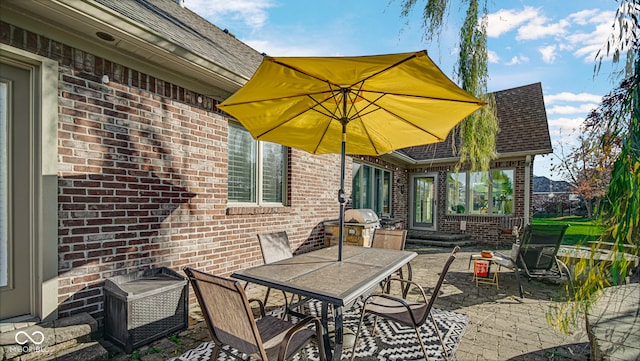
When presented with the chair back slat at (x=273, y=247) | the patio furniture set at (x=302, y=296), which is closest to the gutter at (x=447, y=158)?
the chair back slat at (x=273, y=247)

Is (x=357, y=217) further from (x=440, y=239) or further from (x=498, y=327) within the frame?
(x=440, y=239)

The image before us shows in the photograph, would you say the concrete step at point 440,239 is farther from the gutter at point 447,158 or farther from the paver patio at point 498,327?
the paver patio at point 498,327

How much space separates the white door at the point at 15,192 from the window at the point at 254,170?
2320 millimetres

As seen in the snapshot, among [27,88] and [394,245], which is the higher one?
[27,88]

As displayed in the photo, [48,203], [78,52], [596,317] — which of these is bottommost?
[596,317]

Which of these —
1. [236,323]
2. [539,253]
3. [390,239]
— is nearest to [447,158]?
[539,253]

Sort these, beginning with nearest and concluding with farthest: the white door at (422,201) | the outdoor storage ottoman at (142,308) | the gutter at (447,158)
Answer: the outdoor storage ottoman at (142,308)
the gutter at (447,158)
the white door at (422,201)

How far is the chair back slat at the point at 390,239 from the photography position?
14.0ft

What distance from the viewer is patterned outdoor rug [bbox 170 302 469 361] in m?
2.72

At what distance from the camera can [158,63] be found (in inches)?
133

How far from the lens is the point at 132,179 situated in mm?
3246

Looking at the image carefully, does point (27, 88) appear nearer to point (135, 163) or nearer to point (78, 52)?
point (78, 52)

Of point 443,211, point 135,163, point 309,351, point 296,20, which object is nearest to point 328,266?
point 309,351

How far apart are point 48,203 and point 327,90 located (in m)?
2.71
